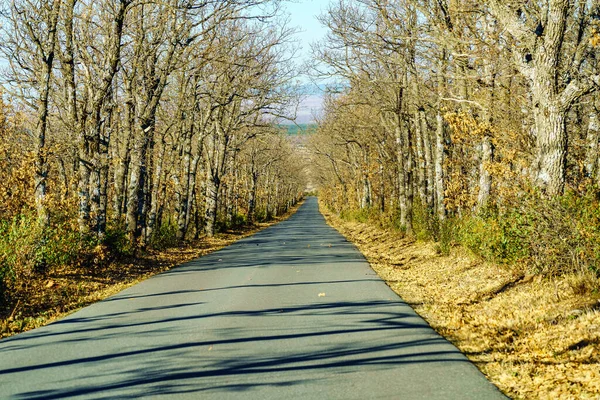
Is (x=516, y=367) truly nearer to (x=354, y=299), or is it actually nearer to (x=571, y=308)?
(x=571, y=308)

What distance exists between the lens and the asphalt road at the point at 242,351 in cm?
562

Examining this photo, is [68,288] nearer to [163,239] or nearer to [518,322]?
[518,322]

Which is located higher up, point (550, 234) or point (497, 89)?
point (497, 89)

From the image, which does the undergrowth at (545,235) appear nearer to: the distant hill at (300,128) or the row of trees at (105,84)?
the row of trees at (105,84)

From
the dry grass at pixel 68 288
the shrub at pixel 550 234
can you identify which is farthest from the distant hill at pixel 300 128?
the shrub at pixel 550 234

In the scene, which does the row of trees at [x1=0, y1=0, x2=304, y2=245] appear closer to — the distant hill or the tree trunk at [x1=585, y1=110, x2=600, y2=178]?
the distant hill

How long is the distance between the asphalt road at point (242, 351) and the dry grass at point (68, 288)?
0.61 metres

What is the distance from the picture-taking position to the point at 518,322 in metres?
8.67

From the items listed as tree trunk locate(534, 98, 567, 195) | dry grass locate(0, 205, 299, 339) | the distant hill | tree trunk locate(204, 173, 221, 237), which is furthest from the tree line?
tree trunk locate(204, 173, 221, 237)

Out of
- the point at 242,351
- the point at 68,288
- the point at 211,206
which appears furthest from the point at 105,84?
the point at 211,206

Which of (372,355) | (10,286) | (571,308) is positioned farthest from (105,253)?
(571,308)

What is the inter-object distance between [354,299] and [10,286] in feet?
23.1

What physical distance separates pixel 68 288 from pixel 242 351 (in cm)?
739

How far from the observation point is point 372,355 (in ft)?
22.6
